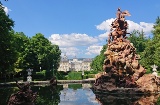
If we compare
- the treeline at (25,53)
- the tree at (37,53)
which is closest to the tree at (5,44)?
the treeline at (25,53)

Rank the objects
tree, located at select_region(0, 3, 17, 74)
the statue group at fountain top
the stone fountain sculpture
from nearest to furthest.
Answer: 1. the statue group at fountain top
2. the stone fountain sculpture
3. tree, located at select_region(0, 3, 17, 74)

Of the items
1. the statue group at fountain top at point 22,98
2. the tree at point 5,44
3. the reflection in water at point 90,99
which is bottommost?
the reflection in water at point 90,99

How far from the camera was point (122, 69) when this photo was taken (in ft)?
112

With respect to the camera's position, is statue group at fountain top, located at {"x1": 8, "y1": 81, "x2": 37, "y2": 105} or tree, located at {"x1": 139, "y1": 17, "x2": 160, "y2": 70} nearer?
statue group at fountain top, located at {"x1": 8, "y1": 81, "x2": 37, "y2": 105}

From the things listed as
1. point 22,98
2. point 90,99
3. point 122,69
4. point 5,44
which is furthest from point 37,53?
point 22,98

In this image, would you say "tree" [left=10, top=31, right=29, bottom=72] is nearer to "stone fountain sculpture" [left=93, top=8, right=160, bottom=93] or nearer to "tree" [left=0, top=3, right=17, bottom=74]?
"tree" [left=0, top=3, right=17, bottom=74]

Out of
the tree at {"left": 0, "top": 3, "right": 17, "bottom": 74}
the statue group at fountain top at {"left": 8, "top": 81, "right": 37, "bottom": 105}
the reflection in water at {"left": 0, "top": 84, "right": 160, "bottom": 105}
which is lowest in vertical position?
the reflection in water at {"left": 0, "top": 84, "right": 160, "bottom": 105}

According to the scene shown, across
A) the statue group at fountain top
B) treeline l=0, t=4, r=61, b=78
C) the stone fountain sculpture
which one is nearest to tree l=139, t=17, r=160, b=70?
treeline l=0, t=4, r=61, b=78

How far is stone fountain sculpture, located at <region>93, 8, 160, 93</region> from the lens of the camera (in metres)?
32.1

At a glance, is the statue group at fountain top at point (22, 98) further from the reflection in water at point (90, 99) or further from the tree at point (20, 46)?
the tree at point (20, 46)

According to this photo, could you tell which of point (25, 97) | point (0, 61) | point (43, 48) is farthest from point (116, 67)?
point (43, 48)

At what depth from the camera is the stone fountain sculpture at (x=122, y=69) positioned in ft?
105

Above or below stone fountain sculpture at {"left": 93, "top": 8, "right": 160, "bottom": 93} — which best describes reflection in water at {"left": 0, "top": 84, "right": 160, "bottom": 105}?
below

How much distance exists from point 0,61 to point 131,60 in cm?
1679
